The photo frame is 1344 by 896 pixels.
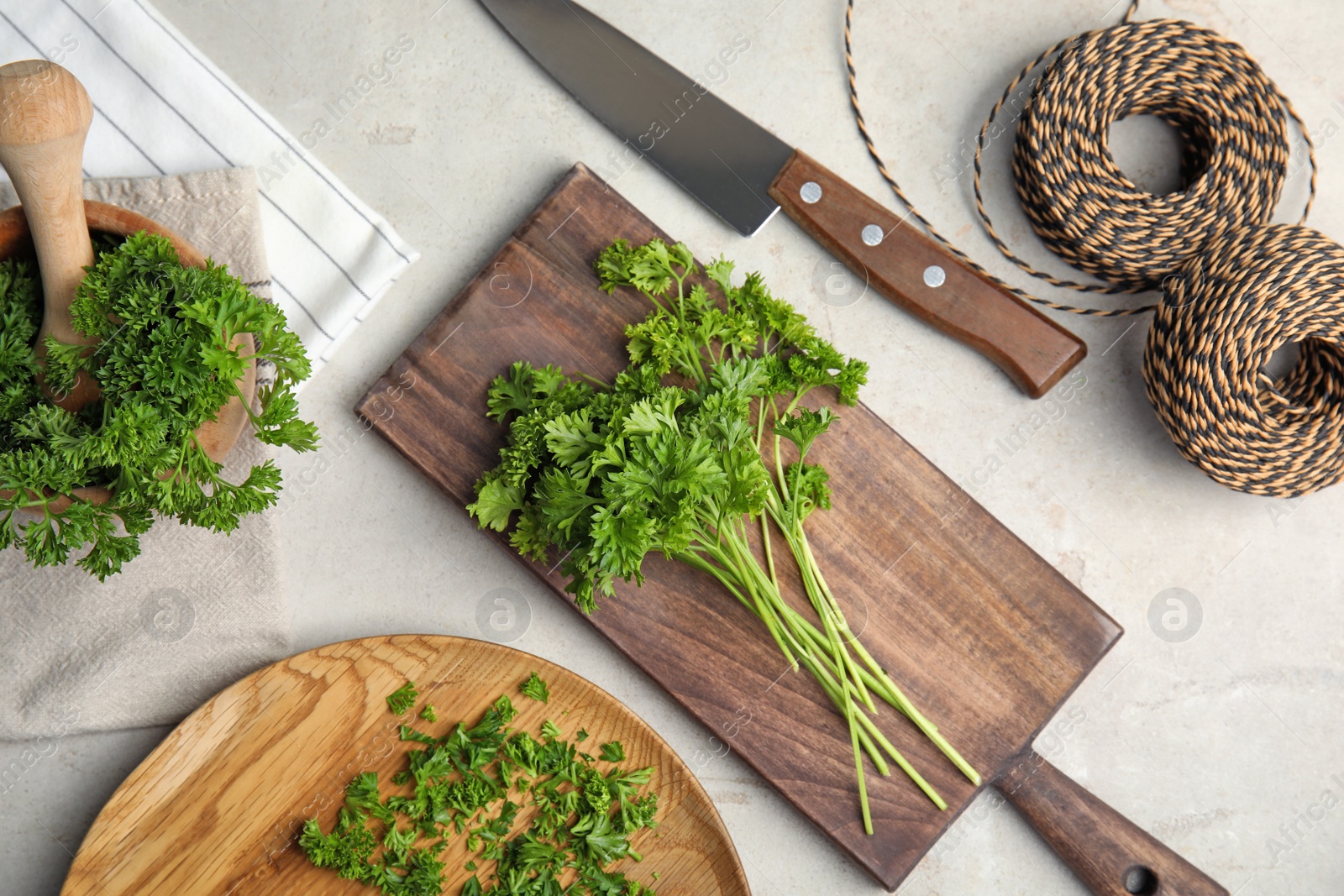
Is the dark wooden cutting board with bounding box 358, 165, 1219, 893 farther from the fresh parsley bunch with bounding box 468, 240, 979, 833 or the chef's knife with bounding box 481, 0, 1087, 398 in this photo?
the chef's knife with bounding box 481, 0, 1087, 398

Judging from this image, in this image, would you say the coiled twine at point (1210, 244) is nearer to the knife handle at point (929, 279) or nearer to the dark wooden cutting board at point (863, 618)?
the knife handle at point (929, 279)

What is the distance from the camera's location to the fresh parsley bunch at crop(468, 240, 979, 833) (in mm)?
1169

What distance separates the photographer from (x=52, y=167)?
106cm

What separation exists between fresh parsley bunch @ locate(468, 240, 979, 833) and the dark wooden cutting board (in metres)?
0.03

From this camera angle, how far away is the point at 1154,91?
55.0 inches

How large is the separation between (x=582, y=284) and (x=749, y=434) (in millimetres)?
389

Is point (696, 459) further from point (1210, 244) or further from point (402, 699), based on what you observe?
point (1210, 244)

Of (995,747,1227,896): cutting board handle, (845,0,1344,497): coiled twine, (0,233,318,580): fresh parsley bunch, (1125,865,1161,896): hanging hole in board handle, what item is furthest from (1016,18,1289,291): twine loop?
(0,233,318,580): fresh parsley bunch

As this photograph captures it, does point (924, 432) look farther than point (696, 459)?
Yes

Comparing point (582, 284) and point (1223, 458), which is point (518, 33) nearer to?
point (582, 284)

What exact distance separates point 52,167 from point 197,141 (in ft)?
1.37

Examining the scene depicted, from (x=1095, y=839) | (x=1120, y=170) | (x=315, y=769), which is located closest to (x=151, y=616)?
(x=315, y=769)

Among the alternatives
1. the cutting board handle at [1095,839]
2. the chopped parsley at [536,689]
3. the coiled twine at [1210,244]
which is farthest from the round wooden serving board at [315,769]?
the coiled twine at [1210,244]

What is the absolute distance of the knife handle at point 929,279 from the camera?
141cm
